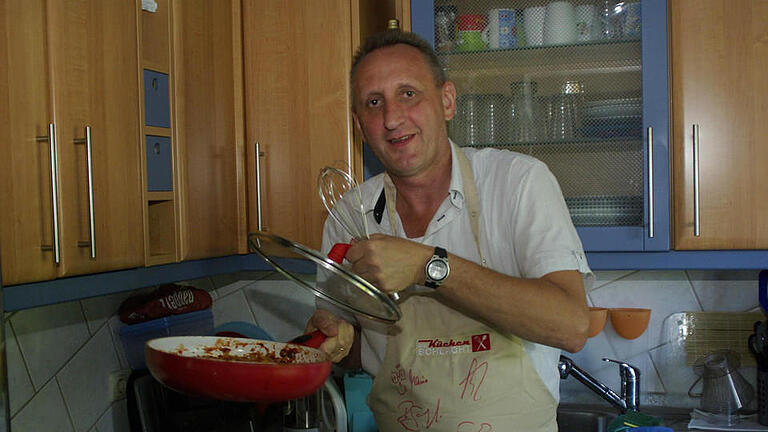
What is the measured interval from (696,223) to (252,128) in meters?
1.06

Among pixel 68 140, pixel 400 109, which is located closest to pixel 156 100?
pixel 68 140

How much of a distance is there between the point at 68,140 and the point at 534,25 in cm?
110

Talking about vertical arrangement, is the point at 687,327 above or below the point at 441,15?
below

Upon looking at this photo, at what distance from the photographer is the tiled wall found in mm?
1616

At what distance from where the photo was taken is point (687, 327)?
76.3 inches

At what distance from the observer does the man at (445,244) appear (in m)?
1.27

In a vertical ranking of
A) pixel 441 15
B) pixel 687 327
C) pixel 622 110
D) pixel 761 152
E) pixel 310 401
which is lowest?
pixel 310 401

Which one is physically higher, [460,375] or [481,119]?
[481,119]

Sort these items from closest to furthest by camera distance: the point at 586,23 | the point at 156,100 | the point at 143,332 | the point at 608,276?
the point at 156,100, the point at 586,23, the point at 143,332, the point at 608,276

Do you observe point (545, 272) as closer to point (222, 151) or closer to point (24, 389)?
point (222, 151)

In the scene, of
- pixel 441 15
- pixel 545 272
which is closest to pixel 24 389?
pixel 545 272

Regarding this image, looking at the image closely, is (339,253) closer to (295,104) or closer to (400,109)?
(400,109)

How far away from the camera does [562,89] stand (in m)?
1.78

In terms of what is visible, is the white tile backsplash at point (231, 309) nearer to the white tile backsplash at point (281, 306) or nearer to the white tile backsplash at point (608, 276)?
the white tile backsplash at point (281, 306)
